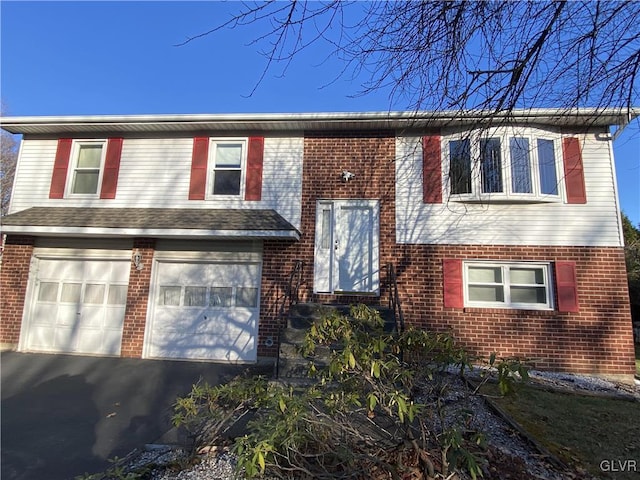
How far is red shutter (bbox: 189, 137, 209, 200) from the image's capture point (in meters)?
9.13

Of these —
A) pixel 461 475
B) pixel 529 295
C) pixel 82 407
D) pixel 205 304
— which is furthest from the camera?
pixel 205 304

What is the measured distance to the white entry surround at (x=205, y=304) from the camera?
8633 mm

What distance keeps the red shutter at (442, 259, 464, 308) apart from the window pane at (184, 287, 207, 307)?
5.58 meters

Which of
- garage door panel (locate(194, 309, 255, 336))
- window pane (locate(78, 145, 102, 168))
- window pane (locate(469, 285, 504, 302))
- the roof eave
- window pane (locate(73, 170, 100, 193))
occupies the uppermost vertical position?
the roof eave

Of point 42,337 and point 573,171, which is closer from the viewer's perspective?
point 573,171

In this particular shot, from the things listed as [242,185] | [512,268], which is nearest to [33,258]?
[242,185]

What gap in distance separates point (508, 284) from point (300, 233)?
474 centimetres

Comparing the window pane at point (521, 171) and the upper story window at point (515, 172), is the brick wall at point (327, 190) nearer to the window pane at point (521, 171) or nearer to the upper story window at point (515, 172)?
the upper story window at point (515, 172)

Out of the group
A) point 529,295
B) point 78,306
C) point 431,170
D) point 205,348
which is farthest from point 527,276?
point 78,306

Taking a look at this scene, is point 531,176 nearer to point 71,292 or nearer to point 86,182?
point 86,182

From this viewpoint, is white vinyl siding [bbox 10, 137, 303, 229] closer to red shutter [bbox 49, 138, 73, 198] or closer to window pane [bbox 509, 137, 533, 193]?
red shutter [bbox 49, 138, 73, 198]

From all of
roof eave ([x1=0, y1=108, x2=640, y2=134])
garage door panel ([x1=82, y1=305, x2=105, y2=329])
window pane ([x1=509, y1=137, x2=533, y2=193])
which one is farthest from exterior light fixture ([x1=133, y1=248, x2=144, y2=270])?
window pane ([x1=509, y1=137, x2=533, y2=193])

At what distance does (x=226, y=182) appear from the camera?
927 centimetres

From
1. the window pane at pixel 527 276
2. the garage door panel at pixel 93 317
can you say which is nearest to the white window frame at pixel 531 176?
the window pane at pixel 527 276
